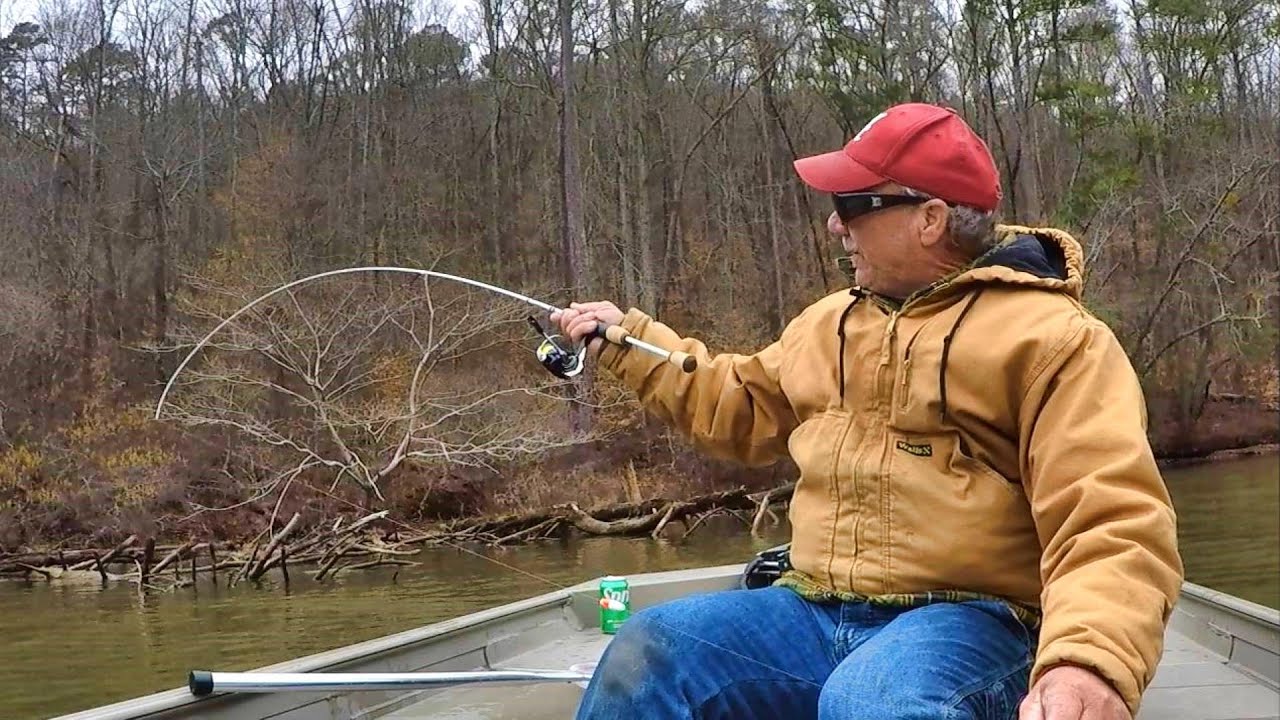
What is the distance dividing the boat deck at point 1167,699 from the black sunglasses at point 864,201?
59.2 inches

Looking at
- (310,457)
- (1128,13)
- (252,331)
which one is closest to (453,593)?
(310,457)

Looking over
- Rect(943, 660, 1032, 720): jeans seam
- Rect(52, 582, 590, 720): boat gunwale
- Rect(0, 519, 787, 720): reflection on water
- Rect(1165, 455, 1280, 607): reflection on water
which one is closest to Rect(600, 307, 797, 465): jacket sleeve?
Rect(943, 660, 1032, 720): jeans seam

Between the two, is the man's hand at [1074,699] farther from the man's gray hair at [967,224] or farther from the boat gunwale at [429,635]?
the boat gunwale at [429,635]

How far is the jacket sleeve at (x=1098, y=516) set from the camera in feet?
3.96

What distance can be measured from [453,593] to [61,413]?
6.63 meters

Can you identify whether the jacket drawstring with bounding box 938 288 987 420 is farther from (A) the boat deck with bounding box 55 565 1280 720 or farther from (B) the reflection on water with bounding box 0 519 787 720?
(B) the reflection on water with bounding box 0 519 787 720

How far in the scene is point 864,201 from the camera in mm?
1673

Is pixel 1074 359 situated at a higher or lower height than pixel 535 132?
lower

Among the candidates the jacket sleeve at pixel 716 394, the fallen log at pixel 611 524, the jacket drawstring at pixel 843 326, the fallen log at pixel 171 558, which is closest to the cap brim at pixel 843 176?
the jacket drawstring at pixel 843 326

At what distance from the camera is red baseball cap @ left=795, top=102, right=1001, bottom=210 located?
1.63 meters

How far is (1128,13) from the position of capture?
65.6 feet

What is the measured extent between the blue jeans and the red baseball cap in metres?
0.55

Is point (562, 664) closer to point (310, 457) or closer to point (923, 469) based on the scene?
point (923, 469)

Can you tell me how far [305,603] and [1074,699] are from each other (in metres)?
9.55
